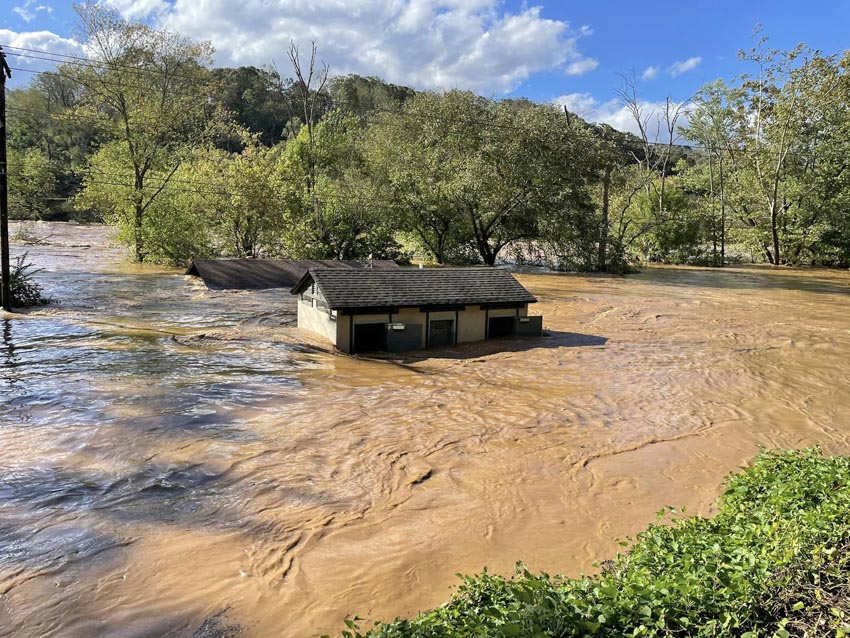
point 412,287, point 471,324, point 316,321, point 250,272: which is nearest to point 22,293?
point 250,272

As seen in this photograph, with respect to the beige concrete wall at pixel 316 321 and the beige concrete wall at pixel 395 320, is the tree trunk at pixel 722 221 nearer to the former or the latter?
the beige concrete wall at pixel 395 320

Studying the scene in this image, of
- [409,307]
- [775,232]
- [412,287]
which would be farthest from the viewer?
[775,232]

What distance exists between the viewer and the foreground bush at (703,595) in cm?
360

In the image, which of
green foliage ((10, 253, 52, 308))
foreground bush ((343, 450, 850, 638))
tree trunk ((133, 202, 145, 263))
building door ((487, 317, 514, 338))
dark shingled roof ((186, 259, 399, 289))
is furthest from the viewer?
tree trunk ((133, 202, 145, 263))

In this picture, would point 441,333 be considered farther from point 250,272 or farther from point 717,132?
point 717,132

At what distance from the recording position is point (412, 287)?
18.1m

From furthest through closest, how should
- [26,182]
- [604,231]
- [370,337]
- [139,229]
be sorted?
[26,182] → [604,231] → [139,229] → [370,337]

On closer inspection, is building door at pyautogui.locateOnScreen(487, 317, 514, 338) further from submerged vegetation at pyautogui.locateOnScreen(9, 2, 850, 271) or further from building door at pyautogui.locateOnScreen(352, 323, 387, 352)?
submerged vegetation at pyautogui.locateOnScreen(9, 2, 850, 271)

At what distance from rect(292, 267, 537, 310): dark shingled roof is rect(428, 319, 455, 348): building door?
70cm

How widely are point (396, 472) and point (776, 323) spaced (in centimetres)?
1965

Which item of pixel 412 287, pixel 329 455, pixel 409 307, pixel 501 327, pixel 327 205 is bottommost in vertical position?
pixel 329 455

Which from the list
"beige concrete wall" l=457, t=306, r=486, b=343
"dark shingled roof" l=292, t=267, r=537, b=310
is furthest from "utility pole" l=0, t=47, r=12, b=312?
"beige concrete wall" l=457, t=306, r=486, b=343

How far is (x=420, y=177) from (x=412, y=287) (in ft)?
75.3

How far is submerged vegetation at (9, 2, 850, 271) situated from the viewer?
1401 inches
